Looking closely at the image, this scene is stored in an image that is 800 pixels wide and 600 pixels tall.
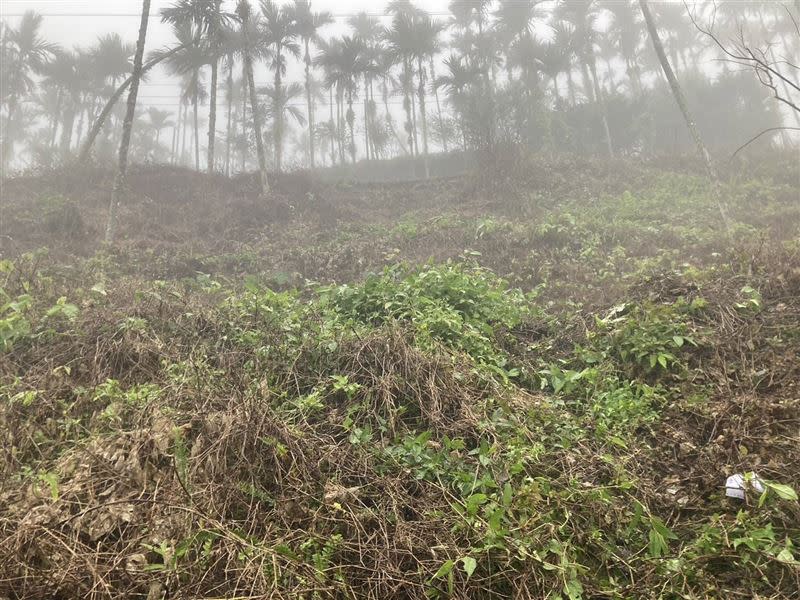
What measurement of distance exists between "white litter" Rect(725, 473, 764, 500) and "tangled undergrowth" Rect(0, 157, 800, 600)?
0.19 ft

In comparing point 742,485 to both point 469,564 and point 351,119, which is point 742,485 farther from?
point 351,119

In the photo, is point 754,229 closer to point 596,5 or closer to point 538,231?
point 538,231

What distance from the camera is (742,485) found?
277 cm

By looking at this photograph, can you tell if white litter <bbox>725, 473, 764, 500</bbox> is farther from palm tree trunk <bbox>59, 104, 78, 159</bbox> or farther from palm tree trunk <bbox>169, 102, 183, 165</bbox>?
palm tree trunk <bbox>169, 102, 183, 165</bbox>

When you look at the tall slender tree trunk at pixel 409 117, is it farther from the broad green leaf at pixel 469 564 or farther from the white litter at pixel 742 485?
the broad green leaf at pixel 469 564

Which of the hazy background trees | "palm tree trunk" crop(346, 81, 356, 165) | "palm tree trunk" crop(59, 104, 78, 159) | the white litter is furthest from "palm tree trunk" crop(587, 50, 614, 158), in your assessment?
"palm tree trunk" crop(59, 104, 78, 159)

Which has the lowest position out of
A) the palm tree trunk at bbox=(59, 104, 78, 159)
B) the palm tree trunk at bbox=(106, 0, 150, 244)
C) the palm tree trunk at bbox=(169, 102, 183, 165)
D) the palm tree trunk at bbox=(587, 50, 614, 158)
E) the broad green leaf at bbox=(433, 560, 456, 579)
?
the broad green leaf at bbox=(433, 560, 456, 579)

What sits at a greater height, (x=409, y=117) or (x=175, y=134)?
(x=175, y=134)

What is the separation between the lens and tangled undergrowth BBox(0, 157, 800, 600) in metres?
2.31

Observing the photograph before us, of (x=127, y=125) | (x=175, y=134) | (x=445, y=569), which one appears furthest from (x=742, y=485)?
(x=175, y=134)

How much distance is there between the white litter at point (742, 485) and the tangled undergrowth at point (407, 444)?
0.06 meters

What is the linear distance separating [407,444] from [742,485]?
2012 millimetres

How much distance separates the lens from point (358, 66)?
24.5m

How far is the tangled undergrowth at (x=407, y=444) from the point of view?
2.31m
